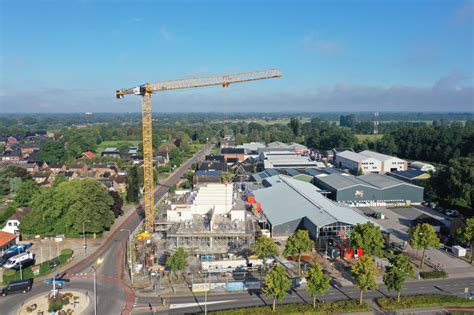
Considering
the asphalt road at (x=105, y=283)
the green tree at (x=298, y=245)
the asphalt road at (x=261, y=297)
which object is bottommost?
the asphalt road at (x=105, y=283)

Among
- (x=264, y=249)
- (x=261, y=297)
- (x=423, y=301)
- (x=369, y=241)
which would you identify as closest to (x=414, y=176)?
(x=369, y=241)

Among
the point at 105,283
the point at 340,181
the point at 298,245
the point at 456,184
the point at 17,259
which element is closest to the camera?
the point at 105,283

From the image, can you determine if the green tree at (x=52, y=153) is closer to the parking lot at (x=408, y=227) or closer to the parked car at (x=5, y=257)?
the parked car at (x=5, y=257)

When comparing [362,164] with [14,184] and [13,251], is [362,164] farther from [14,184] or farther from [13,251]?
[14,184]

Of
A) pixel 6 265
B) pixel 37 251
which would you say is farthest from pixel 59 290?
pixel 37 251

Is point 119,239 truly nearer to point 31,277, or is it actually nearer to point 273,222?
point 31,277

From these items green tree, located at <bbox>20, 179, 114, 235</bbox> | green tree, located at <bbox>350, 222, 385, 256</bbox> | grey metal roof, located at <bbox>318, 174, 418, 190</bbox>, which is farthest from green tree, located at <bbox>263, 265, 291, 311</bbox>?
grey metal roof, located at <bbox>318, 174, 418, 190</bbox>

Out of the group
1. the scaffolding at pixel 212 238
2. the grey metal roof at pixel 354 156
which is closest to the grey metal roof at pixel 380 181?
the grey metal roof at pixel 354 156
